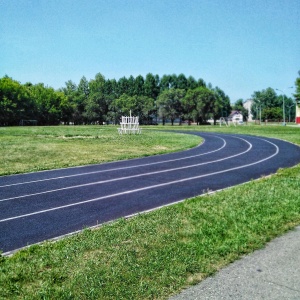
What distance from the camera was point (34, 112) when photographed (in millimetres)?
82938

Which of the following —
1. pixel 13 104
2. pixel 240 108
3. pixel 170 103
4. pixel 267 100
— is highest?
pixel 267 100

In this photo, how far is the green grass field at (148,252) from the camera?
4010 millimetres

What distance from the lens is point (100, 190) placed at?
9922 mm

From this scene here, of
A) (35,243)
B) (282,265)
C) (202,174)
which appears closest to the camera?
(282,265)

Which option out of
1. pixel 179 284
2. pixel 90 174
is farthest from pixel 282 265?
pixel 90 174

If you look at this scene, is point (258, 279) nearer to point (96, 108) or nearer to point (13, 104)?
point (13, 104)

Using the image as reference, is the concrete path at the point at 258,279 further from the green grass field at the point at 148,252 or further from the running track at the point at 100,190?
the running track at the point at 100,190

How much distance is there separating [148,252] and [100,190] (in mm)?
5083

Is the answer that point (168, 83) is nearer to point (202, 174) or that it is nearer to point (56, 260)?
point (202, 174)

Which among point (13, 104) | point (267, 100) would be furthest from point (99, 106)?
point (267, 100)

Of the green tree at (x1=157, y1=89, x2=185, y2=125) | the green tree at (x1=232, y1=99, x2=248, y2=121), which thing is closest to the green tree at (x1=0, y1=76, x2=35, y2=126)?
the green tree at (x1=157, y1=89, x2=185, y2=125)

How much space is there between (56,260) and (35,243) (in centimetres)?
120

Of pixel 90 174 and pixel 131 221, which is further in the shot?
pixel 90 174

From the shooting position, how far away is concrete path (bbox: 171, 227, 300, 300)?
3.86 m
